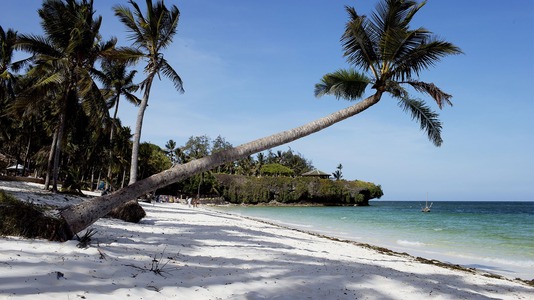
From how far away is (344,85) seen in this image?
9234 millimetres

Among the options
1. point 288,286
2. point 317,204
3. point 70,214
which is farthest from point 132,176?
point 317,204

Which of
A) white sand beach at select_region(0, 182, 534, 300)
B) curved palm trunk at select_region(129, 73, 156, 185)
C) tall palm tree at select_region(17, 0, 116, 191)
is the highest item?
tall palm tree at select_region(17, 0, 116, 191)

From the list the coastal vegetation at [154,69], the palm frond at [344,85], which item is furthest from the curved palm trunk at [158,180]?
the palm frond at [344,85]

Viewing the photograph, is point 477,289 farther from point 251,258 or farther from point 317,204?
point 317,204

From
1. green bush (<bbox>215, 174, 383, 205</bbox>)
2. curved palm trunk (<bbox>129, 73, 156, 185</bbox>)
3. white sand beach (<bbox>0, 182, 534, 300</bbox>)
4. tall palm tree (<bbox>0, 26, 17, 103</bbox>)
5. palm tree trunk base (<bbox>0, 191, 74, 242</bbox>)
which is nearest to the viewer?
white sand beach (<bbox>0, 182, 534, 300</bbox>)

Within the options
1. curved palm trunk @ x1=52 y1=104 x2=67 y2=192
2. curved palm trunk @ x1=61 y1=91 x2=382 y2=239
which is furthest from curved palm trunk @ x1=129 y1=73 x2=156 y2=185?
curved palm trunk @ x1=52 y1=104 x2=67 y2=192

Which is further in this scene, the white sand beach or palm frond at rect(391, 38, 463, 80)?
palm frond at rect(391, 38, 463, 80)

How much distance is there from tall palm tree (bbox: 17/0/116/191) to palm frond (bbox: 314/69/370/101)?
453 inches

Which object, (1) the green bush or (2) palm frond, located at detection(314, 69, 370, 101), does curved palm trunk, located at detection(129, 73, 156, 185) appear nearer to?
(2) palm frond, located at detection(314, 69, 370, 101)

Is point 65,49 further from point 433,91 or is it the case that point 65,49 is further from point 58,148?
point 433,91

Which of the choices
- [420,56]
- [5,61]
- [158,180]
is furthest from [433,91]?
[5,61]

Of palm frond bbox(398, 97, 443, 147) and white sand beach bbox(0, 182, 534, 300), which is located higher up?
palm frond bbox(398, 97, 443, 147)

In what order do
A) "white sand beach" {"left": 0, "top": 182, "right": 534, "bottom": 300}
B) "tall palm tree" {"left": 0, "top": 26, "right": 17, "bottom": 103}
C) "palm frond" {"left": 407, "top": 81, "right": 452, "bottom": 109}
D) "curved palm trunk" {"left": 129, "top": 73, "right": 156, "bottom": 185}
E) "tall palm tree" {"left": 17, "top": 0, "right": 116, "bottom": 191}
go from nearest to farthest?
"white sand beach" {"left": 0, "top": 182, "right": 534, "bottom": 300} < "palm frond" {"left": 407, "top": 81, "right": 452, "bottom": 109} < "curved palm trunk" {"left": 129, "top": 73, "right": 156, "bottom": 185} < "tall palm tree" {"left": 17, "top": 0, "right": 116, "bottom": 191} < "tall palm tree" {"left": 0, "top": 26, "right": 17, "bottom": 103}

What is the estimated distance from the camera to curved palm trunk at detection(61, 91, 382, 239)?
6062 millimetres
